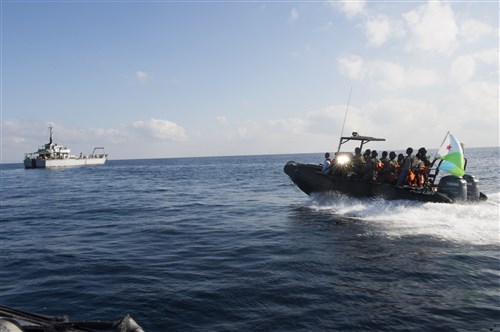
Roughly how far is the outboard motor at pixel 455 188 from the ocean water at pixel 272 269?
0.62 m

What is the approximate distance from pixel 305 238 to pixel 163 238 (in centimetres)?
448

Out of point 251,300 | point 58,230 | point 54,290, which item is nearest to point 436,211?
point 251,300

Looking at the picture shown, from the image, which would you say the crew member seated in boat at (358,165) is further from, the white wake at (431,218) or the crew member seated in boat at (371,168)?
the white wake at (431,218)

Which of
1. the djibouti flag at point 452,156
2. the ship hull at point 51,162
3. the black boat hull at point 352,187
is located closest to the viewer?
the djibouti flag at point 452,156

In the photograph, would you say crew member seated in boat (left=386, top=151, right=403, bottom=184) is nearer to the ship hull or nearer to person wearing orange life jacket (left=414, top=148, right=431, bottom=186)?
person wearing orange life jacket (left=414, top=148, right=431, bottom=186)

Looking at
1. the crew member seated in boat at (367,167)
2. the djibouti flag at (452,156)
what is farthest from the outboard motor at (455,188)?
the crew member seated in boat at (367,167)

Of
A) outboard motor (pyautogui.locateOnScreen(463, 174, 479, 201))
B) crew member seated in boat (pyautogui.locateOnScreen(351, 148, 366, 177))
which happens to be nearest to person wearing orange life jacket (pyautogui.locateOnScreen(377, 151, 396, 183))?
crew member seated in boat (pyautogui.locateOnScreen(351, 148, 366, 177))

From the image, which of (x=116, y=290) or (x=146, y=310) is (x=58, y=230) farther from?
(x=146, y=310)

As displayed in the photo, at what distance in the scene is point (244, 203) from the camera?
19266 mm

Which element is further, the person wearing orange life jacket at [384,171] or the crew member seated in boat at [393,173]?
the person wearing orange life jacket at [384,171]

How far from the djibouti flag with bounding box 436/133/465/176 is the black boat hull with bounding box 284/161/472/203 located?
3.22ft

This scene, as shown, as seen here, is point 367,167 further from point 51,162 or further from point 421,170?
point 51,162

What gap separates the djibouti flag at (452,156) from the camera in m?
12.9

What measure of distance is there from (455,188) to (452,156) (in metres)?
1.18
